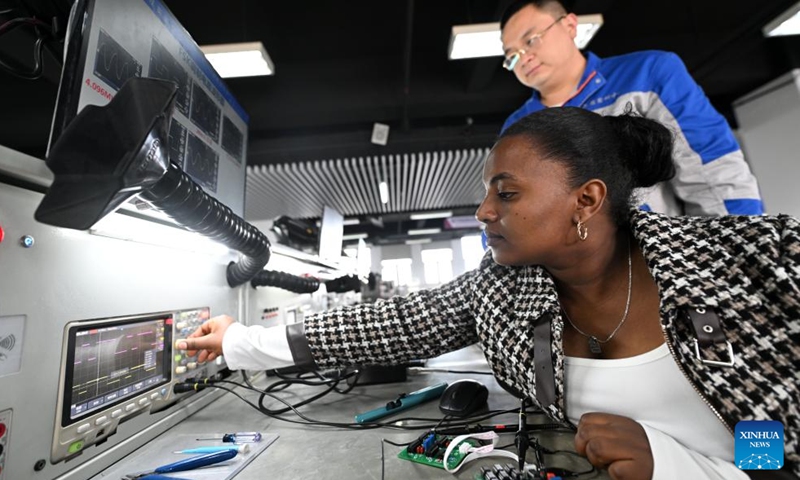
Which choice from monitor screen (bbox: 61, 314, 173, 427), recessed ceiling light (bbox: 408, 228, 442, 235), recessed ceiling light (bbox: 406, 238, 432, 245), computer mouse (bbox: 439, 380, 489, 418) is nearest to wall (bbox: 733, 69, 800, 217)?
computer mouse (bbox: 439, 380, 489, 418)

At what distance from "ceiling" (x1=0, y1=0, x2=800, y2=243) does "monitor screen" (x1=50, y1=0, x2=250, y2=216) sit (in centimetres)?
169

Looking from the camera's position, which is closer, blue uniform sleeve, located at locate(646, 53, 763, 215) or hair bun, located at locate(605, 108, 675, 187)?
hair bun, located at locate(605, 108, 675, 187)

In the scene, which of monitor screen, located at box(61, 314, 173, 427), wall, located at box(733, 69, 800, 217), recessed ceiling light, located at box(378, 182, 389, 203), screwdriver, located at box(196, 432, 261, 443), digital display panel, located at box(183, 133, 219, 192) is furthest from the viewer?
recessed ceiling light, located at box(378, 182, 389, 203)

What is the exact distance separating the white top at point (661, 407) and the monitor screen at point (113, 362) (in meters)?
0.94

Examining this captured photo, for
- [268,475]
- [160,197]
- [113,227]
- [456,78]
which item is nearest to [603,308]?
[268,475]

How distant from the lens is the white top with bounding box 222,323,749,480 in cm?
47

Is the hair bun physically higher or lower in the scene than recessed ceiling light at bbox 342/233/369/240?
lower

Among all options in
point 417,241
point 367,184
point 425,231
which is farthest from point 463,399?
point 417,241

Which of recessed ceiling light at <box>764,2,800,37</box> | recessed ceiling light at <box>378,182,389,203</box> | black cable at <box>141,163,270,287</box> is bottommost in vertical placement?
black cable at <box>141,163,270,287</box>

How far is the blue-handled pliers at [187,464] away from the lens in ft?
1.79

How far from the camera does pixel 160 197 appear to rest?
620 millimetres

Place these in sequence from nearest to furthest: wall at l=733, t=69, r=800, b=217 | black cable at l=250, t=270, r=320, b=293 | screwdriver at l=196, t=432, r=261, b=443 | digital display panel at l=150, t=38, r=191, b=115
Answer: screwdriver at l=196, t=432, r=261, b=443 → digital display panel at l=150, t=38, r=191, b=115 → black cable at l=250, t=270, r=320, b=293 → wall at l=733, t=69, r=800, b=217

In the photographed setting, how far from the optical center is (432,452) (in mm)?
583

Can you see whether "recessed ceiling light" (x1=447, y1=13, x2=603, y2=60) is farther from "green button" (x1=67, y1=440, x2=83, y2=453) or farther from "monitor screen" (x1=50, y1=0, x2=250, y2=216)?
"green button" (x1=67, y1=440, x2=83, y2=453)
